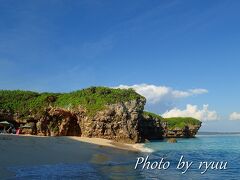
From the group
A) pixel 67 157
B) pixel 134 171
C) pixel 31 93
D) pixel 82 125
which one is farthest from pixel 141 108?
pixel 134 171

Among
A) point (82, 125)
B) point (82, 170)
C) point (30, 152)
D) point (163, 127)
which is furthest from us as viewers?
point (163, 127)

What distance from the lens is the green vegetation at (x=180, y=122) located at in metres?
96.9

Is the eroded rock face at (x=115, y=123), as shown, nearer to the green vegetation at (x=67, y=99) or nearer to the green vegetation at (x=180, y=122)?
the green vegetation at (x=67, y=99)

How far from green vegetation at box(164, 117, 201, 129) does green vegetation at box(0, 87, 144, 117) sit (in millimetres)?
42036

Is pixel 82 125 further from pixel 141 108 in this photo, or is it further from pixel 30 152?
pixel 30 152

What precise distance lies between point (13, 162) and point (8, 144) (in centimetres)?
600

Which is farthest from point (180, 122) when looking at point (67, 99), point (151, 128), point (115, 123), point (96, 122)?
point (96, 122)

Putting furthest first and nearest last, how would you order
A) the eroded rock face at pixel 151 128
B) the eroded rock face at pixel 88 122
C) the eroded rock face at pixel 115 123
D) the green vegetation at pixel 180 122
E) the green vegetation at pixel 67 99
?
the green vegetation at pixel 180 122 → the eroded rock face at pixel 151 128 → the green vegetation at pixel 67 99 → the eroded rock face at pixel 88 122 → the eroded rock face at pixel 115 123

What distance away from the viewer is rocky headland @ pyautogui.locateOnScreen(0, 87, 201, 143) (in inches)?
2110

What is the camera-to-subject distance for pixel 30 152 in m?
24.5

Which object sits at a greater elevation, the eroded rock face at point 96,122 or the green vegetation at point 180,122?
the green vegetation at point 180,122

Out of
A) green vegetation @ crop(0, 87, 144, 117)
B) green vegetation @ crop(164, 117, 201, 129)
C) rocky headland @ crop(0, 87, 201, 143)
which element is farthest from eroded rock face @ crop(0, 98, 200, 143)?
green vegetation @ crop(164, 117, 201, 129)

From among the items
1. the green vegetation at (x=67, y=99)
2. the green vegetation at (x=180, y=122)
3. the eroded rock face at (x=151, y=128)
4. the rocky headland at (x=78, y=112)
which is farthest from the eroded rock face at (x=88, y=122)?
the green vegetation at (x=180, y=122)

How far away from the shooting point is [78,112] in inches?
2163
